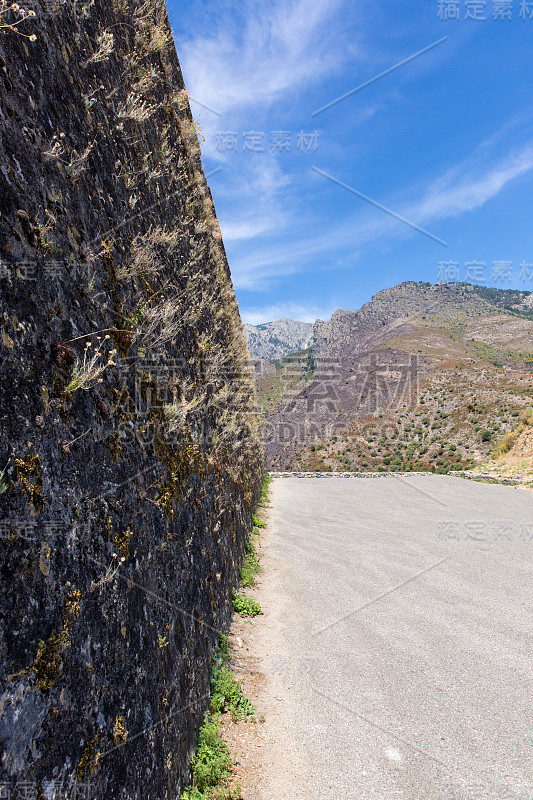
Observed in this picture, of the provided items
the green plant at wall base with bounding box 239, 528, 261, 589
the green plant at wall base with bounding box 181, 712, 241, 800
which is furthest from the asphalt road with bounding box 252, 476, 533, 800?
the green plant at wall base with bounding box 181, 712, 241, 800

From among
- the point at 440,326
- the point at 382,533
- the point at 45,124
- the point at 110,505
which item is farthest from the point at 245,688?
the point at 440,326

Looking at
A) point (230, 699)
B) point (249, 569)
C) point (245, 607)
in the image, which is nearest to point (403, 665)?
point (230, 699)

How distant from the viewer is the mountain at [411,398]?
177ft

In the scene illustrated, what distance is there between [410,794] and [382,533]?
29.8ft

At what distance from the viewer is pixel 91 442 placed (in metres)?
2.36

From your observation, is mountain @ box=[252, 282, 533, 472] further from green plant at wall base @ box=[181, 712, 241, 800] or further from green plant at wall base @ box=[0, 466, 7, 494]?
green plant at wall base @ box=[0, 466, 7, 494]

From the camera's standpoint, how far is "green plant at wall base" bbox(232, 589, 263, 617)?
686 cm

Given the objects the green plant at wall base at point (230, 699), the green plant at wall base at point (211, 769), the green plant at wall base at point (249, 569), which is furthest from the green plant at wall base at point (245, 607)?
the green plant at wall base at point (211, 769)

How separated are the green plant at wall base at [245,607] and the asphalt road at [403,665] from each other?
25 centimetres

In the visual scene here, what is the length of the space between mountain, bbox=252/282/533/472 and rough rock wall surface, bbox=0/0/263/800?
73.2 feet

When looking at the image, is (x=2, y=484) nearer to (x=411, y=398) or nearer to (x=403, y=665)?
(x=403, y=665)

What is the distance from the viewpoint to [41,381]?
6.37 feet

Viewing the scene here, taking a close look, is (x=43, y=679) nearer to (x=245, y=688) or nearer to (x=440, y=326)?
(x=245, y=688)

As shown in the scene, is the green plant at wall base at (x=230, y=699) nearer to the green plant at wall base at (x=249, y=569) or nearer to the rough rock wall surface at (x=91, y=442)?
the rough rock wall surface at (x=91, y=442)
